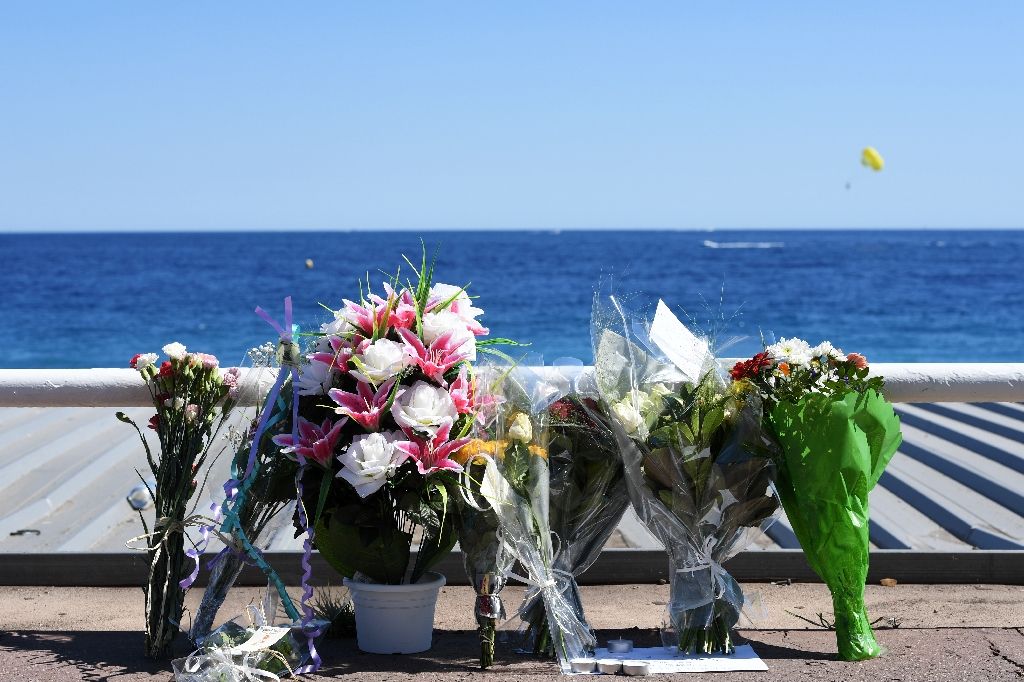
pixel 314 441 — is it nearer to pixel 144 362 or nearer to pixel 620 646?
pixel 144 362

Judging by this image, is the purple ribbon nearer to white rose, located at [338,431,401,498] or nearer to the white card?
the white card

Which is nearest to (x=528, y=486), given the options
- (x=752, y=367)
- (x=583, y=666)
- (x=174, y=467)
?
(x=583, y=666)

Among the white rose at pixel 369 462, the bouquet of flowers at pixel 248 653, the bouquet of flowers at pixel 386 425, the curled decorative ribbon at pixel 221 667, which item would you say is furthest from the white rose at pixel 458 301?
the curled decorative ribbon at pixel 221 667

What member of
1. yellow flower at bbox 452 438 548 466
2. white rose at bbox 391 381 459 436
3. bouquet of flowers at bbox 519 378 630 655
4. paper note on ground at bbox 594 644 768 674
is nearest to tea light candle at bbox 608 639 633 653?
paper note on ground at bbox 594 644 768 674

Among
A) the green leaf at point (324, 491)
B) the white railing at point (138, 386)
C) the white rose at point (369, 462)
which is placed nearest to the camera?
the white rose at point (369, 462)

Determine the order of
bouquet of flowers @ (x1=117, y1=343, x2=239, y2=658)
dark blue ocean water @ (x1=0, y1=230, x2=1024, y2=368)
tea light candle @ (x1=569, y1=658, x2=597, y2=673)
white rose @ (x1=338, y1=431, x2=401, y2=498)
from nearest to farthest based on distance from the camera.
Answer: white rose @ (x1=338, y1=431, x2=401, y2=498) < tea light candle @ (x1=569, y1=658, x2=597, y2=673) < bouquet of flowers @ (x1=117, y1=343, x2=239, y2=658) < dark blue ocean water @ (x1=0, y1=230, x2=1024, y2=368)

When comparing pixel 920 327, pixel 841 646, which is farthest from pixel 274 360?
pixel 920 327

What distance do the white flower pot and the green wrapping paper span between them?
1224 mm

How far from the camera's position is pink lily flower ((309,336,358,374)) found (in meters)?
3.58

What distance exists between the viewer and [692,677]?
11.6ft

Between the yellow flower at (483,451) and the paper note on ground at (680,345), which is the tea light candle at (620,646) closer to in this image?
the yellow flower at (483,451)

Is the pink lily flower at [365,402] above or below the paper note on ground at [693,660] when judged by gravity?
above

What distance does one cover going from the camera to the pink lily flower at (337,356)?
11.8ft

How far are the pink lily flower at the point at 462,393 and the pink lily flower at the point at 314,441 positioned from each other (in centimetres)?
35
